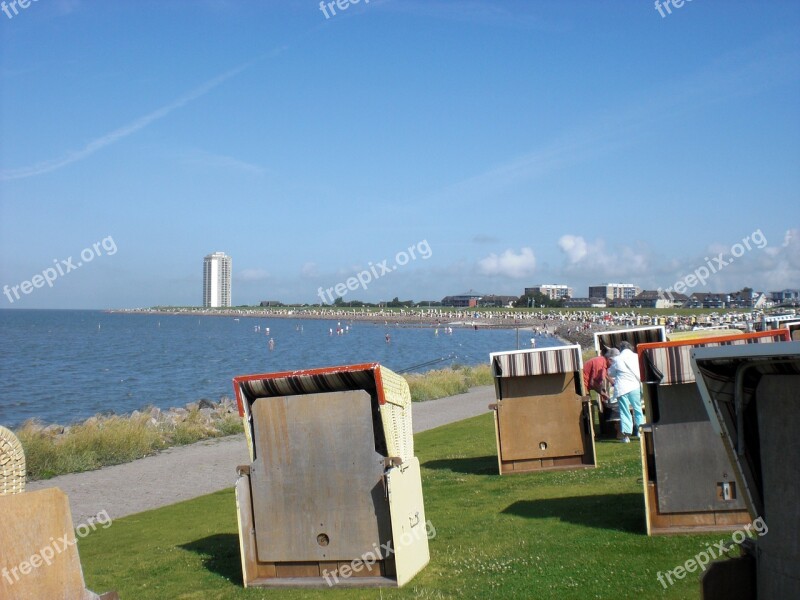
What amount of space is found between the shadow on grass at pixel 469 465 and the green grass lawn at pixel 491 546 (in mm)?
99

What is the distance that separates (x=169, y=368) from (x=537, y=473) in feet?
212

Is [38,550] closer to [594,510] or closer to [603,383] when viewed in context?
[594,510]

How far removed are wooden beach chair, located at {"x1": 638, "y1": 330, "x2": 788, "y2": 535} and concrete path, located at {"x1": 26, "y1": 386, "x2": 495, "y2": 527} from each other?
9511 mm

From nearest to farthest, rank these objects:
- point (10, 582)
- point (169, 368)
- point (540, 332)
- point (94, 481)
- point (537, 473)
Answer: point (10, 582), point (537, 473), point (94, 481), point (169, 368), point (540, 332)

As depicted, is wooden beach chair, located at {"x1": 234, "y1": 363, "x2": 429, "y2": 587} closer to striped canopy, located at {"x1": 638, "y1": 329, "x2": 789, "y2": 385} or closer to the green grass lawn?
the green grass lawn

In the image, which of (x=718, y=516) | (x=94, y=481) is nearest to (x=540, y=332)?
(x=94, y=481)

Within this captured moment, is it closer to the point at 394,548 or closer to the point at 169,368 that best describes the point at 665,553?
the point at 394,548

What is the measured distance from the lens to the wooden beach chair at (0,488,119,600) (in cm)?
558

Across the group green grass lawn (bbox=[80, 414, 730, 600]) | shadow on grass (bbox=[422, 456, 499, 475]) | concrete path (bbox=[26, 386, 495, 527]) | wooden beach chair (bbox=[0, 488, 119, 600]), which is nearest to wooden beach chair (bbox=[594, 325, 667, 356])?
green grass lawn (bbox=[80, 414, 730, 600])

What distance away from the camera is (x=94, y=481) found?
19.3m

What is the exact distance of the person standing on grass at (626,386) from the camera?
1583 centimetres

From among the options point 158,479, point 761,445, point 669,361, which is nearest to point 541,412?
point 669,361

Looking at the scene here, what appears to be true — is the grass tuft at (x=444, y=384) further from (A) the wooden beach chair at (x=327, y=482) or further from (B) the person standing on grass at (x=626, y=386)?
(A) the wooden beach chair at (x=327, y=482)

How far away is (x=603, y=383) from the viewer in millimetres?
17547
